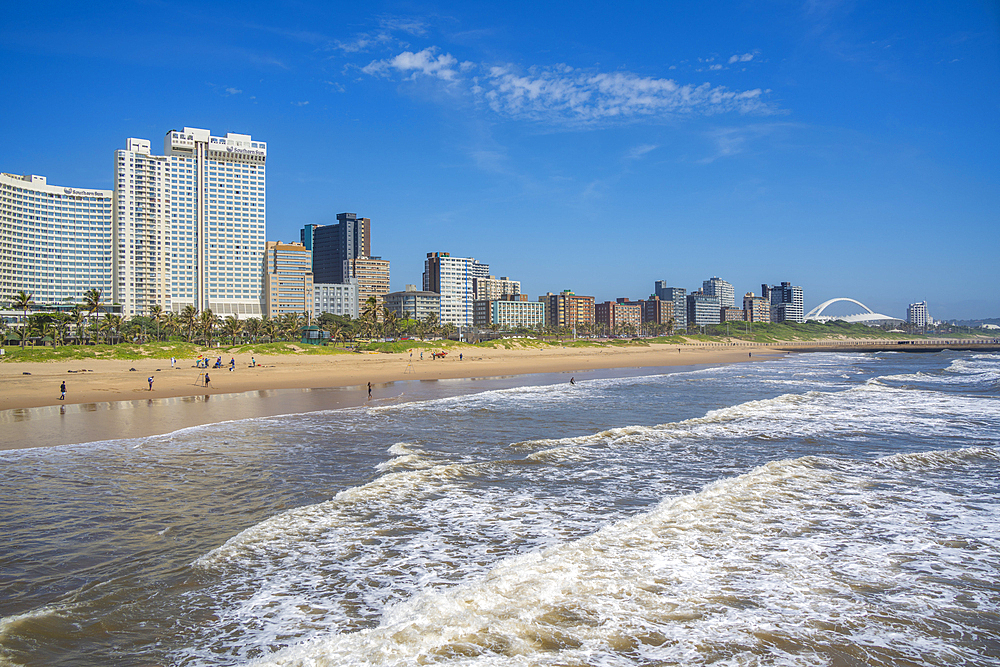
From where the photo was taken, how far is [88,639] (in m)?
5.49

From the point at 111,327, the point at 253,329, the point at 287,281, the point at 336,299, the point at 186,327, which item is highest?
the point at 287,281

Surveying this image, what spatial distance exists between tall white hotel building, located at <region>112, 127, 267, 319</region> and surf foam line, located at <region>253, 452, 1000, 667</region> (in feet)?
481

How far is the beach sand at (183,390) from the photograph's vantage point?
60.5ft

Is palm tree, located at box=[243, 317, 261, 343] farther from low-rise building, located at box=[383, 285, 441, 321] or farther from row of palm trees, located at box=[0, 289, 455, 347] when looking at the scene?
low-rise building, located at box=[383, 285, 441, 321]

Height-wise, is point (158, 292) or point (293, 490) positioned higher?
point (158, 292)

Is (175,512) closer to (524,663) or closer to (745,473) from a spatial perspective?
(524,663)

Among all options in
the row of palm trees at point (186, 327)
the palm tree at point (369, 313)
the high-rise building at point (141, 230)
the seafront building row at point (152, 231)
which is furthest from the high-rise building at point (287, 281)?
the palm tree at point (369, 313)

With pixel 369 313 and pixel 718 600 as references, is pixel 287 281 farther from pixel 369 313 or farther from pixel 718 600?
pixel 718 600

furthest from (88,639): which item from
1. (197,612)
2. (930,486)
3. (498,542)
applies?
(930,486)

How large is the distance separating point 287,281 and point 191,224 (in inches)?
1085

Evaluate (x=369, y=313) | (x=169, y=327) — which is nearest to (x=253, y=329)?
(x=169, y=327)

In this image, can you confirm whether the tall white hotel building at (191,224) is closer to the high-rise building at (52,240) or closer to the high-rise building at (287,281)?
the high-rise building at (52,240)

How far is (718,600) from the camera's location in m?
6.31

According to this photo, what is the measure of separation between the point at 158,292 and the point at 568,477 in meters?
149
